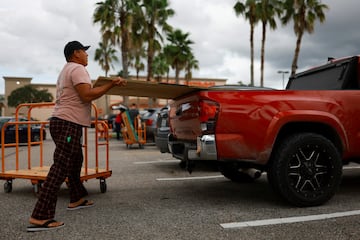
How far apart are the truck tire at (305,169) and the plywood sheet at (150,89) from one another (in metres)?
1.27

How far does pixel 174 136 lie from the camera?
5223 millimetres

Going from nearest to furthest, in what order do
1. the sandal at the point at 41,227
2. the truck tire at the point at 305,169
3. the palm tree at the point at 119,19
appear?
the sandal at the point at 41,227 → the truck tire at the point at 305,169 → the palm tree at the point at 119,19

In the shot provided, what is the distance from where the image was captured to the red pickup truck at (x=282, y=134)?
4051 mm

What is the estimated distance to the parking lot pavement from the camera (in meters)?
3.36

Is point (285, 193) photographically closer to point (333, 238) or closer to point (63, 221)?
point (333, 238)

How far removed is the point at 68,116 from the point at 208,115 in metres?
1.51

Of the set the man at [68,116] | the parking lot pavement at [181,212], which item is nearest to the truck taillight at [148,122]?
the parking lot pavement at [181,212]

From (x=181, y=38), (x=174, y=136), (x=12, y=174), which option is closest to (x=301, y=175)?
(x=174, y=136)

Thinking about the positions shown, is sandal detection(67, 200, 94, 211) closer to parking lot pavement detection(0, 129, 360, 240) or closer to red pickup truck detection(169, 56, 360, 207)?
parking lot pavement detection(0, 129, 360, 240)

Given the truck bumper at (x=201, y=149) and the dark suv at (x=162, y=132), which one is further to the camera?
the dark suv at (x=162, y=132)

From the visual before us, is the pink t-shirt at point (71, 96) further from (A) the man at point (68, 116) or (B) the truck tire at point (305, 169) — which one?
(B) the truck tire at point (305, 169)

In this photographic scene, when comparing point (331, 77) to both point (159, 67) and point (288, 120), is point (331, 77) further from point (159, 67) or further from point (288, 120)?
point (159, 67)

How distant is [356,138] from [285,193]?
121 centimetres

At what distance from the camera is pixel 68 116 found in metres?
3.85
